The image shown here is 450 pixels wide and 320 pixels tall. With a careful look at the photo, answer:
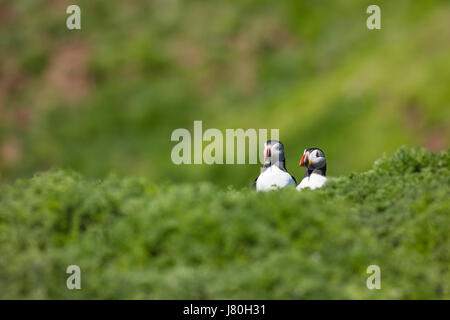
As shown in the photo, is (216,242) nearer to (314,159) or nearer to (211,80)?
(314,159)

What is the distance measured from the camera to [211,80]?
22688 millimetres

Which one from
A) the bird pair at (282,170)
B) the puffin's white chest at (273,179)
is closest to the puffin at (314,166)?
the bird pair at (282,170)

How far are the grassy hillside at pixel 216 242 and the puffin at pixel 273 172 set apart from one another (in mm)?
1010

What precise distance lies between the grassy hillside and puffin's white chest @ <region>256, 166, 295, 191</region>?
993 mm

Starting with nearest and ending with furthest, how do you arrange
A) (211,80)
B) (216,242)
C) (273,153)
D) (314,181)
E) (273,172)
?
1. (216,242)
2. (314,181)
3. (273,172)
4. (273,153)
5. (211,80)

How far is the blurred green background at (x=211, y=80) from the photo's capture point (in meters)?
18.2

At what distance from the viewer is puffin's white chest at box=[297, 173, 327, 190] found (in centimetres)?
875

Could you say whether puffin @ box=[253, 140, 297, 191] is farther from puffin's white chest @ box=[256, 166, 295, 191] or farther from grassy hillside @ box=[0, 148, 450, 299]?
grassy hillside @ box=[0, 148, 450, 299]

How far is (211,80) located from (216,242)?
52.9 feet

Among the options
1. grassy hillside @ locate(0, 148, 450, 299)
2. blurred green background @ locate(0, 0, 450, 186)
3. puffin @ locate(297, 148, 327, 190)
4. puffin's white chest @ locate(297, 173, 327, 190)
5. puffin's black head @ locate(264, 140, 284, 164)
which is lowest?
grassy hillside @ locate(0, 148, 450, 299)

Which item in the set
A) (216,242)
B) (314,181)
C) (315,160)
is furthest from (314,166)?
(216,242)

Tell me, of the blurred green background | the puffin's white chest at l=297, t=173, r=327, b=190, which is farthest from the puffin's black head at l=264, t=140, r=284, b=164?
the blurred green background

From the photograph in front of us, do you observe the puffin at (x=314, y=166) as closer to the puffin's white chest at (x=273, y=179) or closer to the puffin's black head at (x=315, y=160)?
the puffin's black head at (x=315, y=160)
